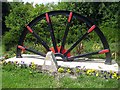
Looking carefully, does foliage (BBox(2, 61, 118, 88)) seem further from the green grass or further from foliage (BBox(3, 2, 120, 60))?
foliage (BBox(3, 2, 120, 60))

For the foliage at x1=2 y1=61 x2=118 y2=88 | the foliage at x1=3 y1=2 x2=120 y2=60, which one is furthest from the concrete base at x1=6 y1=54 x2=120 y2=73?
the foliage at x1=3 y1=2 x2=120 y2=60

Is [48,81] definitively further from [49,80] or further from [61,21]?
[61,21]

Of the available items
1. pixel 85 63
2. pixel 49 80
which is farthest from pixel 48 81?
pixel 85 63

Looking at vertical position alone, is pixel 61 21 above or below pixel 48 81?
above

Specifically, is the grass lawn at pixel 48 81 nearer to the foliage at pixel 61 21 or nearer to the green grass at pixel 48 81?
the green grass at pixel 48 81

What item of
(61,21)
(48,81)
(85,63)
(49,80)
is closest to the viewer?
(48,81)

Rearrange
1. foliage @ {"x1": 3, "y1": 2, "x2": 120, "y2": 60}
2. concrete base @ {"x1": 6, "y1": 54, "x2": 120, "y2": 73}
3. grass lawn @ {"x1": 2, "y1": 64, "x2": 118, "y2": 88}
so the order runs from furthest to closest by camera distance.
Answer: foliage @ {"x1": 3, "y1": 2, "x2": 120, "y2": 60}
concrete base @ {"x1": 6, "y1": 54, "x2": 120, "y2": 73}
grass lawn @ {"x1": 2, "y1": 64, "x2": 118, "y2": 88}

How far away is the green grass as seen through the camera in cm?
605

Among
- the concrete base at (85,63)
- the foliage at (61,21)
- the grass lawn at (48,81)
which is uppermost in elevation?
the foliage at (61,21)

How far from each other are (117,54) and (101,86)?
3294 mm

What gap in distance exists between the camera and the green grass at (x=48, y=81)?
19.8 ft

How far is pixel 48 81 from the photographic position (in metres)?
6.38

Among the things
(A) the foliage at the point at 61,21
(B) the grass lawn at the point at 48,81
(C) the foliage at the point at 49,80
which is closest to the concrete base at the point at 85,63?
(C) the foliage at the point at 49,80

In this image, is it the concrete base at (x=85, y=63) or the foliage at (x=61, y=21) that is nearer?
the concrete base at (x=85, y=63)
